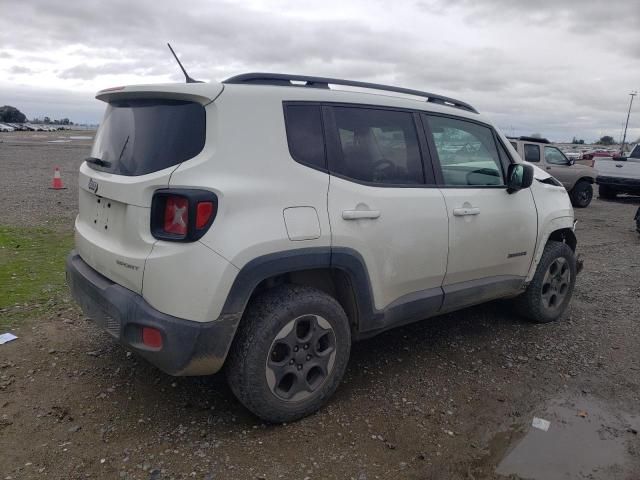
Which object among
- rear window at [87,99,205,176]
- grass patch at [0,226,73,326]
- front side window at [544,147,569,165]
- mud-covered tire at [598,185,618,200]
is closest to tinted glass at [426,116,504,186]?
rear window at [87,99,205,176]

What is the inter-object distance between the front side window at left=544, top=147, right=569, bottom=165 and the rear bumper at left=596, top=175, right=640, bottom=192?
2759mm

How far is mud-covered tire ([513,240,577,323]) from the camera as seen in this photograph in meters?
4.77

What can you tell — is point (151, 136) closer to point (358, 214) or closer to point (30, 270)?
point (358, 214)

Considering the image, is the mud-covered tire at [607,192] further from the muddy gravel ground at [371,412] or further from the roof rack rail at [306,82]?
the roof rack rail at [306,82]

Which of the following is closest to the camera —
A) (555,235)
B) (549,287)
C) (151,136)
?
(151,136)

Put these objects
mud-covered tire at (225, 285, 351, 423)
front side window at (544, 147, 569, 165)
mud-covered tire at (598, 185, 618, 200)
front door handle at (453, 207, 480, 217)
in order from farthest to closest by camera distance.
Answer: mud-covered tire at (598, 185, 618, 200) → front side window at (544, 147, 569, 165) → front door handle at (453, 207, 480, 217) → mud-covered tire at (225, 285, 351, 423)

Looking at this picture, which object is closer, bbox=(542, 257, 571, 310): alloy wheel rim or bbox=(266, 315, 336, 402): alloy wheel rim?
bbox=(266, 315, 336, 402): alloy wheel rim

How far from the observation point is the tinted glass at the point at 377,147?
3.34m

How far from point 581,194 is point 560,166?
118 cm

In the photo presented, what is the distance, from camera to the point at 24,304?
480 cm

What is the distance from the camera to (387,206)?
338cm

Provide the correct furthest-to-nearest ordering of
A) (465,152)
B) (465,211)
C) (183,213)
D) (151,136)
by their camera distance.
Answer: (465,152), (465,211), (151,136), (183,213)

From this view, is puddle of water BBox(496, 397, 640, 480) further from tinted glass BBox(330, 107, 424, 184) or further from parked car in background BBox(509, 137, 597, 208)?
parked car in background BBox(509, 137, 597, 208)

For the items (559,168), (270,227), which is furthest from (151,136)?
(559,168)
